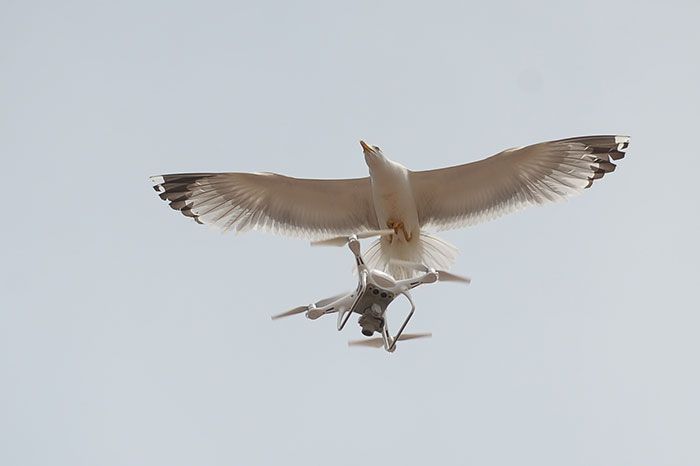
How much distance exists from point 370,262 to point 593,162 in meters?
2.37

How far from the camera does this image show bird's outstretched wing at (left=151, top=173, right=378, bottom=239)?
9727mm

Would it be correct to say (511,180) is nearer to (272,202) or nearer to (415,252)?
(415,252)

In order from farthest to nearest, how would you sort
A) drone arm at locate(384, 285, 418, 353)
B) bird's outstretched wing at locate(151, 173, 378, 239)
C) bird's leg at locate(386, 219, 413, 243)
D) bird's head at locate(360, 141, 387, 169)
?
bird's outstretched wing at locate(151, 173, 378, 239) < bird's leg at locate(386, 219, 413, 243) < bird's head at locate(360, 141, 387, 169) < drone arm at locate(384, 285, 418, 353)

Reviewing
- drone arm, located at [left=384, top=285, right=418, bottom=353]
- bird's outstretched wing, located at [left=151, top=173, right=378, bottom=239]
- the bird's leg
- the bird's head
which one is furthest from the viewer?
bird's outstretched wing, located at [left=151, top=173, right=378, bottom=239]

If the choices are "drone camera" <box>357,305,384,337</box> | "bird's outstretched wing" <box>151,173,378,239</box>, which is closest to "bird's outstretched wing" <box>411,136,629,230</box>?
"bird's outstretched wing" <box>151,173,378,239</box>

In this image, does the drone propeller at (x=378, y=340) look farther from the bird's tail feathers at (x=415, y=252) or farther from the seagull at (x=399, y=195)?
the bird's tail feathers at (x=415, y=252)

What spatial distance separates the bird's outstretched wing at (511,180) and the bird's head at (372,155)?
484mm

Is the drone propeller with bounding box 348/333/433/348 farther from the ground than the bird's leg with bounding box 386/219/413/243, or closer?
closer

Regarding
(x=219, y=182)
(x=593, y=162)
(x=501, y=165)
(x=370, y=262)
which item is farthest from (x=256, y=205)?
(x=593, y=162)

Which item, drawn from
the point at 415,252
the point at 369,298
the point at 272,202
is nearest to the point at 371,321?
the point at 369,298

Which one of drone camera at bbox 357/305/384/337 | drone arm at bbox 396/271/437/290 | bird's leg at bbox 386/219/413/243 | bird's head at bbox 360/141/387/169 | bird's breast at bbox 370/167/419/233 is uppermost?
bird's head at bbox 360/141/387/169

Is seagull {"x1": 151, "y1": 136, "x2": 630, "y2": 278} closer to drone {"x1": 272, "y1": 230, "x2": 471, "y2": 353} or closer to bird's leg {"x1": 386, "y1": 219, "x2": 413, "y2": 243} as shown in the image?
bird's leg {"x1": 386, "y1": 219, "x2": 413, "y2": 243}

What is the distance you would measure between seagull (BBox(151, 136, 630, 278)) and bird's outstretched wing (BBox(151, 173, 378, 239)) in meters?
0.01

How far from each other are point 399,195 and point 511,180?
46.1 inches
